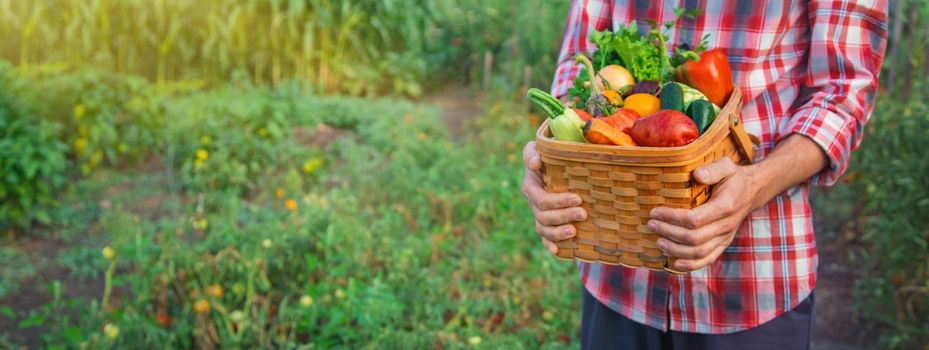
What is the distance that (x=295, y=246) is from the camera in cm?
361

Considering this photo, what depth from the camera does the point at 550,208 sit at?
1.53 meters

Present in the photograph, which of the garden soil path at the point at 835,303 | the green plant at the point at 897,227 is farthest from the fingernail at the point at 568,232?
the garden soil path at the point at 835,303

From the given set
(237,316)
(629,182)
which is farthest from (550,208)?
(237,316)

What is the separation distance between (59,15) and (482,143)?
402 cm

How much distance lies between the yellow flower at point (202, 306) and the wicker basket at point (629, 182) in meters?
1.90

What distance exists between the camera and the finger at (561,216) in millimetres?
1497

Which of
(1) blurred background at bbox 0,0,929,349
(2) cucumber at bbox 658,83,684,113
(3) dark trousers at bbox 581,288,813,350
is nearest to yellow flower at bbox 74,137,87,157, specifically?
(1) blurred background at bbox 0,0,929,349

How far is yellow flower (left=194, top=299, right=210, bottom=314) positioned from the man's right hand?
1835mm

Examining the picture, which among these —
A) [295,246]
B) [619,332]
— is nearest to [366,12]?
[295,246]

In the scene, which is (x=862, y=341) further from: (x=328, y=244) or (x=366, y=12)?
(x=366, y=12)

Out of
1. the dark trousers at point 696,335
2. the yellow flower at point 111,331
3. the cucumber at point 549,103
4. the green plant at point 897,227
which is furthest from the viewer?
the green plant at point 897,227

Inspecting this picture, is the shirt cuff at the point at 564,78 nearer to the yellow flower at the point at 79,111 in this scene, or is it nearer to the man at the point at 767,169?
the man at the point at 767,169

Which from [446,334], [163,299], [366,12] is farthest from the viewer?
[366,12]

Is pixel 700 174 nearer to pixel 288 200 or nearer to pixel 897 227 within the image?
pixel 897 227
